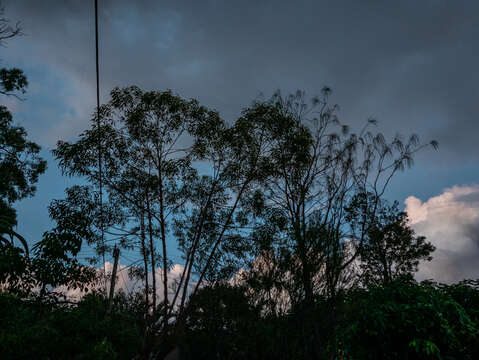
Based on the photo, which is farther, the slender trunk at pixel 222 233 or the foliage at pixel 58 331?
the slender trunk at pixel 222 233

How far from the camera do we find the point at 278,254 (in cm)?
1228

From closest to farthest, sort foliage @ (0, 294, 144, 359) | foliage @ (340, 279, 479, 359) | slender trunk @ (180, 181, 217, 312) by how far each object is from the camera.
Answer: foliage @ (0, 294, 144, 359) → foliage @ (340, 279, 479, 359) → slender trunk @ (180, 181, 217, 312)

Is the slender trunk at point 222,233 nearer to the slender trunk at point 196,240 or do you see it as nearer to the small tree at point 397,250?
the slender trunk at point 196,240

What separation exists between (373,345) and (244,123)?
26.3 feet

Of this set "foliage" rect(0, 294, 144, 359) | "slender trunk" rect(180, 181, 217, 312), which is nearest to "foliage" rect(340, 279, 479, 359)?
"foliage" rect(0, 294, 144, 359)

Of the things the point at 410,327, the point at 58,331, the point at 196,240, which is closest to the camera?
the point at 410,327

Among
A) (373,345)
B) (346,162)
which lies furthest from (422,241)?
(373,345)

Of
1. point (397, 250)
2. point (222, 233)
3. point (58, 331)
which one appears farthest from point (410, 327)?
point (397, 250)

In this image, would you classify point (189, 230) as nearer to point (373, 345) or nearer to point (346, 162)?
point (346, 162)

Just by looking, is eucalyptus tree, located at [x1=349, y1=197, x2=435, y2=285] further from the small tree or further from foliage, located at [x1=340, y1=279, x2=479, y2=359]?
foliage, located at [x1=340, y1=279, x2=479, y2=359]

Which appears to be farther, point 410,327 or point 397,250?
point 397,250

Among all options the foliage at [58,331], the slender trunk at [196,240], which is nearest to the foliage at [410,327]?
the foliage at [58,331]

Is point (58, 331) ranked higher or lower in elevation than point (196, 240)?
lower

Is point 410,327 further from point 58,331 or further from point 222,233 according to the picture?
point 222,233
